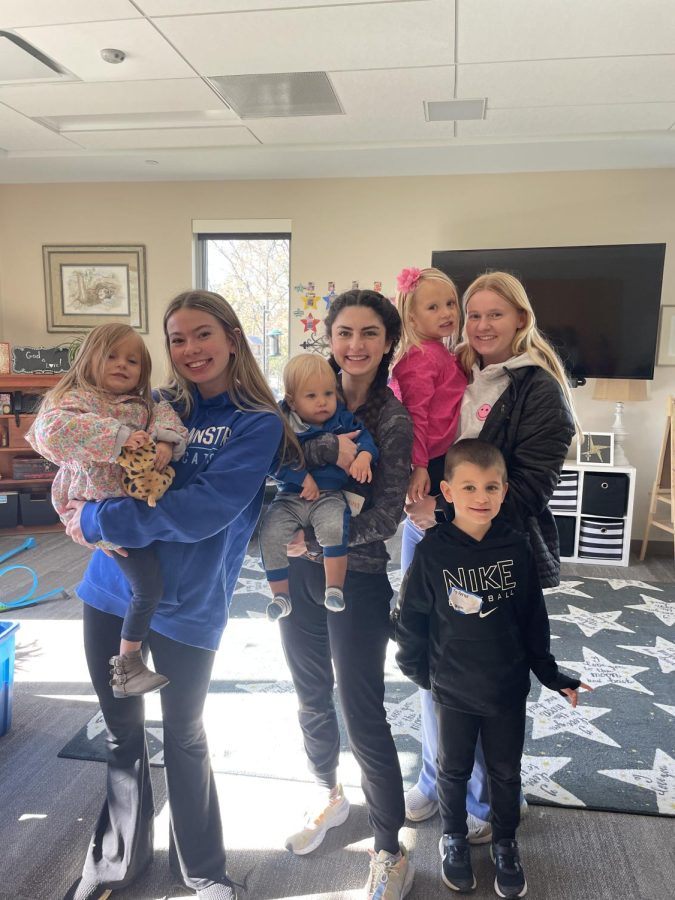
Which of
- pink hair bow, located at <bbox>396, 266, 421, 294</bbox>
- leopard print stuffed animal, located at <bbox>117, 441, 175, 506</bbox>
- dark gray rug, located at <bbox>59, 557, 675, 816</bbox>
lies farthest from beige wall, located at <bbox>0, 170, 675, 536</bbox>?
leopard print stuffed animal, located at <bbox>117, 441, 175, 506</bbox>

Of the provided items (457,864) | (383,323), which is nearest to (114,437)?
(383,323)

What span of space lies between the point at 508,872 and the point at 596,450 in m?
3.16

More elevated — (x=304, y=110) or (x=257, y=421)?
(x=304, y=110)

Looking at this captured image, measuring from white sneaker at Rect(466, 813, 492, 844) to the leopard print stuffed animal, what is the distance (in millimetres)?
1232

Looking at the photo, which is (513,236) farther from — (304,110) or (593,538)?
(593,538)

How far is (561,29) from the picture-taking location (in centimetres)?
248

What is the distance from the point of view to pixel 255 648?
286 centimetres

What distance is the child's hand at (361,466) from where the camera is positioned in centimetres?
143

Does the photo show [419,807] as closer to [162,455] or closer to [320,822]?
[320,822]

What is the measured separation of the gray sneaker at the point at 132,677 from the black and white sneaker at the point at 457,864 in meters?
0.85

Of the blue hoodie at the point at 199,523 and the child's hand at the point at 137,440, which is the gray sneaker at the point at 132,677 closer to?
the blue hoodie at the point at 199,523

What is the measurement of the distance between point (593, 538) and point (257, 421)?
3.47 m

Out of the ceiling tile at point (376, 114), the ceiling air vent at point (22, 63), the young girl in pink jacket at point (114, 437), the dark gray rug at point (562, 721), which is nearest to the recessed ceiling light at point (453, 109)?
the ceiling tile at point (376, 114)

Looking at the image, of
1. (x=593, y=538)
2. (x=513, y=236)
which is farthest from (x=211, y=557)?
(x=513, y=236)
